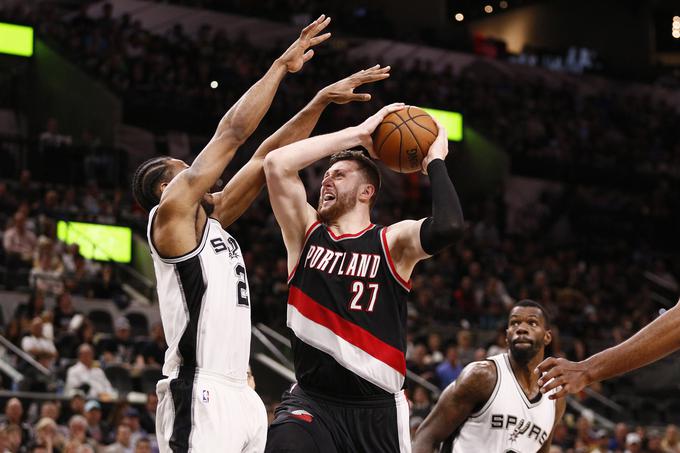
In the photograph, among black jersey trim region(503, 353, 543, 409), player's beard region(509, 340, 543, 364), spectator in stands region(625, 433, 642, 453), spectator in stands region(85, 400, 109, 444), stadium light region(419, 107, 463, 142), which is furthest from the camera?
stadium light region(419, 107, 463, 142)

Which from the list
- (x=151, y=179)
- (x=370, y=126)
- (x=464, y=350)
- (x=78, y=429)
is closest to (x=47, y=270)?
(x=78, y=429)

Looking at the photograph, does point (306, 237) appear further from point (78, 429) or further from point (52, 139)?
point (52, 139)

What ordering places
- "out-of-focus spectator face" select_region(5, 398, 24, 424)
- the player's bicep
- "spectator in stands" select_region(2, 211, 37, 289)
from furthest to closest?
1. "spectator in stands" select_region(2, 211, 37, 289)
2. "out-of-focus spectator face" select_region(5, 398, 24, 424)
3. the player's bicep

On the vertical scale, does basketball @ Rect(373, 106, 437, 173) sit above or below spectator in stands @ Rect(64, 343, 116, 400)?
above

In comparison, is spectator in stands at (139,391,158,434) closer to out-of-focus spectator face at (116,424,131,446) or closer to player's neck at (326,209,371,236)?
out-of-focus spectator face at (116,424,131,446)

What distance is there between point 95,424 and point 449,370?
513 centimetres

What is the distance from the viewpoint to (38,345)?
1352 cm

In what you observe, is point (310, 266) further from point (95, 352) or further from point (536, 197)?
point (536, 197)

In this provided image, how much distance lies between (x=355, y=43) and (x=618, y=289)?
908cm

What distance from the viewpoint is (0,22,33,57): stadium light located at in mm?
21125

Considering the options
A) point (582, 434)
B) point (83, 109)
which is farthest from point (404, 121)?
point (83, 109)

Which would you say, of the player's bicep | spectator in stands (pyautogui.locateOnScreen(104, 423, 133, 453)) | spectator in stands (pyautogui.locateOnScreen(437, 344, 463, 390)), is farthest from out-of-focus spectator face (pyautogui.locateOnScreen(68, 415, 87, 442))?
the player's bicep

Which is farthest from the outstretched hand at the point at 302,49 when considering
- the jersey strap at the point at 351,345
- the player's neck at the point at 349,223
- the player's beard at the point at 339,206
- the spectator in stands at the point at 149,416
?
the spectator in stands at the point at 149,416

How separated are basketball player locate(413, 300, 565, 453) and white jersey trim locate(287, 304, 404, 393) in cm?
126
